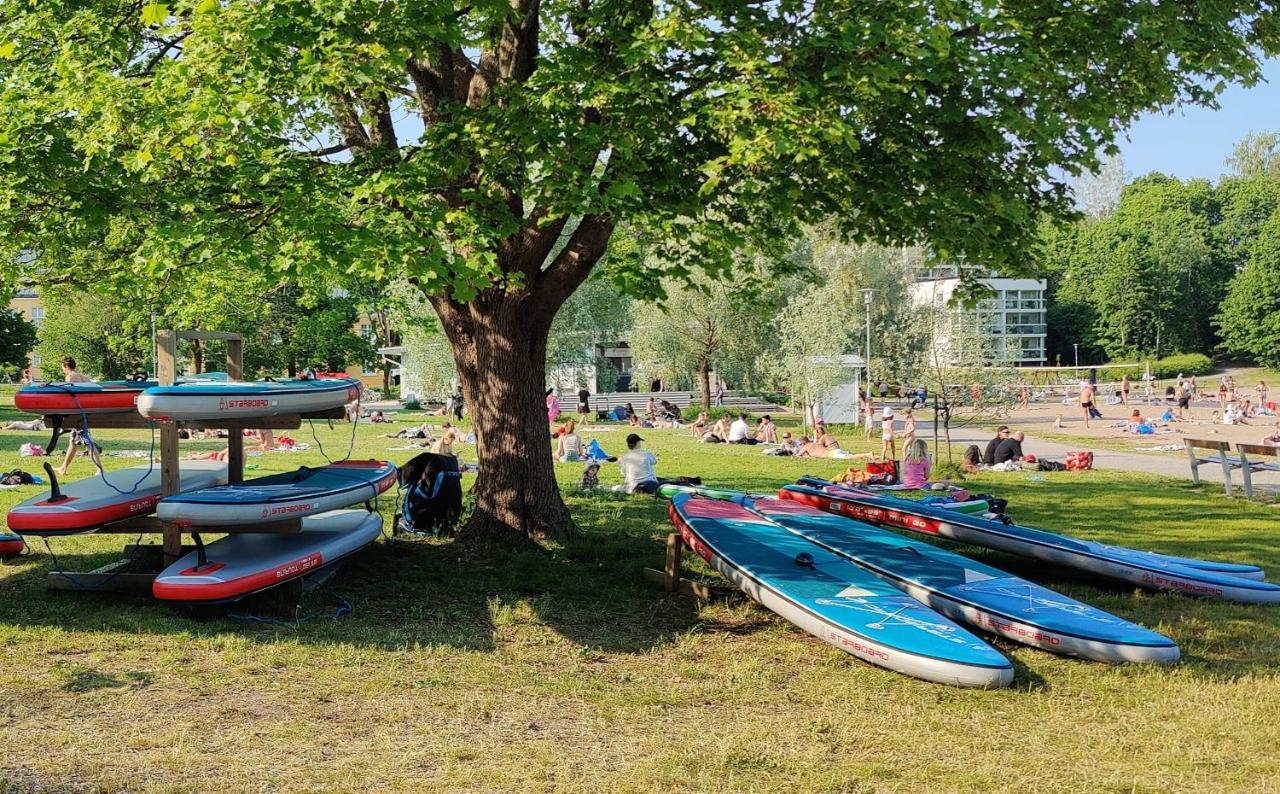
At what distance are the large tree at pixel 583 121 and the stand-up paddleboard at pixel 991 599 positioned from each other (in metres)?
2.77

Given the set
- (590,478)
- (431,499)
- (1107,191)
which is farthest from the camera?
(1107,191)

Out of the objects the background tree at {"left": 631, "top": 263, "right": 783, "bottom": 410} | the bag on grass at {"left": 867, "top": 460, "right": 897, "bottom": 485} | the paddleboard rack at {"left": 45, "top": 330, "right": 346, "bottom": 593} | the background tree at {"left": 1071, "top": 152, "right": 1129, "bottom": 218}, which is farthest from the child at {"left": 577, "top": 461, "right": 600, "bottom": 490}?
the background tree at {"left": 1071, "top": 152, "right": 1129, "bottom": 218}

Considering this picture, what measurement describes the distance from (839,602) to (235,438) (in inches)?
233

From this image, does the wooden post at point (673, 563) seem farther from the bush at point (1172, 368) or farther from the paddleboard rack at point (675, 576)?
the bush at point (1172, 368)

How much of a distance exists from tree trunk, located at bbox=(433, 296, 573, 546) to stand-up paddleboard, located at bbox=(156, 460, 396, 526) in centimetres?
122

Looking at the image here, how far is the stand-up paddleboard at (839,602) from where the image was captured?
22.9 feet

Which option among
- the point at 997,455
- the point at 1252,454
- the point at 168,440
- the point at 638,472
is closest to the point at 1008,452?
the point at 997,455

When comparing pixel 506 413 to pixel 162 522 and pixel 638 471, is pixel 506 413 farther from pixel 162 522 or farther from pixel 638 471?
pixel 638 471

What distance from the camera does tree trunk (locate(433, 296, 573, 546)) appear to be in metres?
11.0

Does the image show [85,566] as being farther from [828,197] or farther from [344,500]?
[828,197]

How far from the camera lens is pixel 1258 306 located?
75.0 m

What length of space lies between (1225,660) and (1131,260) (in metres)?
83.9

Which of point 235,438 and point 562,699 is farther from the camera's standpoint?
point 235,438

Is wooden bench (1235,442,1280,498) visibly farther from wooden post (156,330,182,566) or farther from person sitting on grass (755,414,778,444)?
wooden post (156,330,182,566)
